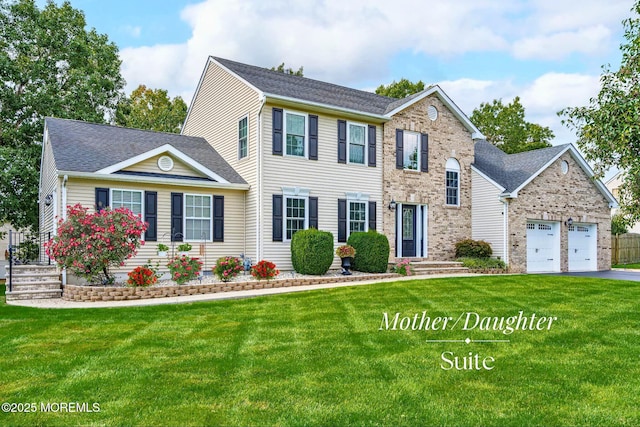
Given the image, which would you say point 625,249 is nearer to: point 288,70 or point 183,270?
point 288,70

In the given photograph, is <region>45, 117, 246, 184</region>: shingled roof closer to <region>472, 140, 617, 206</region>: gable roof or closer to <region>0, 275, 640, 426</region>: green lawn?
<region>0, 275, 640, 426</region>: green lawn

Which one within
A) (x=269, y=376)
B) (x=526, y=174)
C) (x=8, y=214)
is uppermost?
(x=526, y=174)

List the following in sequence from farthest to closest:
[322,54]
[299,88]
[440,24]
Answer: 1. [322,54]
2. [299,88]
3. [440,24]

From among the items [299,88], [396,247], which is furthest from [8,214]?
[396,247]

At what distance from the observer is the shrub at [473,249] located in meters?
18.9

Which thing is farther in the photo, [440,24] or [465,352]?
[440,24]

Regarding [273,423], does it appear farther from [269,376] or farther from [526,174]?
[526,174]

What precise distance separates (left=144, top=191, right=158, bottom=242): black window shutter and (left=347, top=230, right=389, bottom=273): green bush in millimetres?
6207

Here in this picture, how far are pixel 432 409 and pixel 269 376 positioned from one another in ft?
5.85

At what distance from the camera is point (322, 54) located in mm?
26266

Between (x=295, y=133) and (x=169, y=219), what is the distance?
16.1 feet

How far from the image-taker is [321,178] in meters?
16.6

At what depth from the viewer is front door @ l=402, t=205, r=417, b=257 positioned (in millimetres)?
18422

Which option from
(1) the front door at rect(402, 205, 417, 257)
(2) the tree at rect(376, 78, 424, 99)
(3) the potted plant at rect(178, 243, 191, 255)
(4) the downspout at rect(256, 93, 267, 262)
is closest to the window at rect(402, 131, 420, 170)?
(1) the front door at rect(402, 205, 417, 257)
